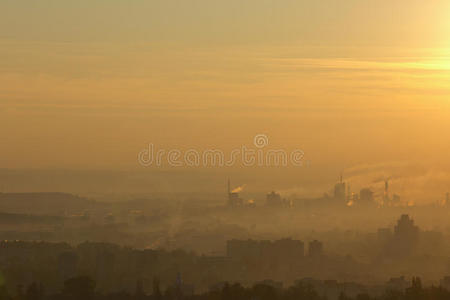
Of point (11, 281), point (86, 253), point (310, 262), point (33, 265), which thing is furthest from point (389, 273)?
point (11, 281)

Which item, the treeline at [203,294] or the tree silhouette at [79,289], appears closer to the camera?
the treeline at [203,294]

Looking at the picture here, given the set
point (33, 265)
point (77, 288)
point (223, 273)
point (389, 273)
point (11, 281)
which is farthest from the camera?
point (389, 273)

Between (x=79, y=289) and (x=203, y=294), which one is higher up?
(x=79, y=289)

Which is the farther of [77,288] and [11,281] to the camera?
[11,281]

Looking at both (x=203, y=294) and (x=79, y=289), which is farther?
(x=203, y=294)

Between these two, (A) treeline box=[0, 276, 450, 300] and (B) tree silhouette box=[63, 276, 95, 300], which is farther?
(B) tree silhouette box=[63, 276, 95, 300]

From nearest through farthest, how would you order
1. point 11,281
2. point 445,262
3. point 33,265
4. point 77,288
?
point 77,288, point 11,281, point 33,265, point 445,262

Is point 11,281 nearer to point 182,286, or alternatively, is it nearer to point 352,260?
point 182,286

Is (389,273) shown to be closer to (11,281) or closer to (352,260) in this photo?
(352,260)

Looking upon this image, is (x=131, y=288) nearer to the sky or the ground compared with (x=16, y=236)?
nearer to the ground
